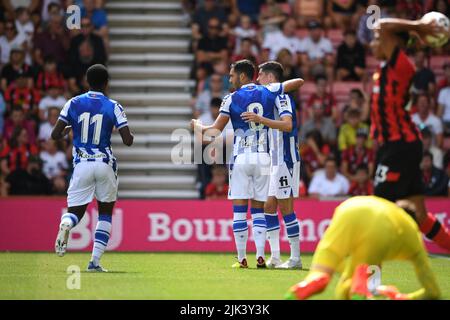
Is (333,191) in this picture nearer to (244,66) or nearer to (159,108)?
(159,108)

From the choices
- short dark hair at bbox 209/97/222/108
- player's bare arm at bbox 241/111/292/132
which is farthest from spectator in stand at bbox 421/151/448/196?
player's bare arm at bbox 241/111/292/132

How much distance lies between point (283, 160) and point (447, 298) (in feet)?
13.2

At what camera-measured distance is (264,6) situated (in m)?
22.0

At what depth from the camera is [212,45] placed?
21.0 metres

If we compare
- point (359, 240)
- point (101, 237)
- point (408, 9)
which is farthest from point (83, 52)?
point (359, 240)

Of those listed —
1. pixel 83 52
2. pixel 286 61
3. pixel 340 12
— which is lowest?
pixel 286 61

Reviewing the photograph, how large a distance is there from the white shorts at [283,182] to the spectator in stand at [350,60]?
27.4 feet

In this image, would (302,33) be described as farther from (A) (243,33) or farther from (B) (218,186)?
(B) (218,186)

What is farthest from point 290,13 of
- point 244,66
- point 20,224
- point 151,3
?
point 244,66

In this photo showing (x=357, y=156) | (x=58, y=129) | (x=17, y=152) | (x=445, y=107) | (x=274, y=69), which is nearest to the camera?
(x=58, y=129)

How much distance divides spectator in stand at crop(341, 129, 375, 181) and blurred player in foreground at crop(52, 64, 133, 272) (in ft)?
26.1

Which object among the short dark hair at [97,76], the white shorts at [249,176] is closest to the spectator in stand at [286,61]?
the white shorts at [249,176]

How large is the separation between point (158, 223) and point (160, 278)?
19.6ft

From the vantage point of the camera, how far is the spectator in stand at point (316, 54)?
2084 cm
